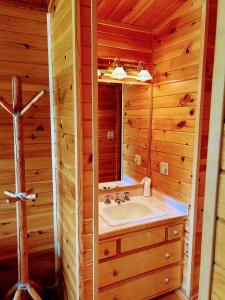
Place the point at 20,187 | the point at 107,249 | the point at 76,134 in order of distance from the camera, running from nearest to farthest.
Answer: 1. the point at 76,134
2. the point at 20,187
3. the point at 107,249

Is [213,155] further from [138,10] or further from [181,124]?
[138,10]

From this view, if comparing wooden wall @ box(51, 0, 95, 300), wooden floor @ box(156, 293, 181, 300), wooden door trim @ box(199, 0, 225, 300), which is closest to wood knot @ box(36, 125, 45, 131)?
wooden wall @ box(51, 0, 95, 300)

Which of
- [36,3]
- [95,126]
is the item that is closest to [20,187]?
[95,126]

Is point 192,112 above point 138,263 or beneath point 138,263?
above

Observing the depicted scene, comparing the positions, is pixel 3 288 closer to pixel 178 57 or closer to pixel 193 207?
pixel 193 207

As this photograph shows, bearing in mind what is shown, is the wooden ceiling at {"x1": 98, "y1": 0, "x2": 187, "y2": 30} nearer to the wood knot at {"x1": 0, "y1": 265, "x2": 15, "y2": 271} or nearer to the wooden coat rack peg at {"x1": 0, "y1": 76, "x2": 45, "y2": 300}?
the wooden coat rack peg at {"x1": 0, "y1": 76, "x2": 45, "y2": 300}

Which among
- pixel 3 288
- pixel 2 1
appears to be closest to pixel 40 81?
pixel 2 1

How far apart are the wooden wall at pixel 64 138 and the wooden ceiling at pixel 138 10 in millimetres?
478

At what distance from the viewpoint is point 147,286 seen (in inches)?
74.0

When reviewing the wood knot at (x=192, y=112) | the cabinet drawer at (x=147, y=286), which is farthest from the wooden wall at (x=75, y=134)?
the wood knot at (x=192, y=112)

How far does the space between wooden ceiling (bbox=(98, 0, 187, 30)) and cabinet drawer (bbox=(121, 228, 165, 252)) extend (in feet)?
5.97

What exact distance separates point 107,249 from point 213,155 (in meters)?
1.32

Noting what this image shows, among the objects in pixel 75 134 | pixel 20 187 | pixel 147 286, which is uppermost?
pixel 75 134

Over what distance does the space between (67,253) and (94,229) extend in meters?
0.45
